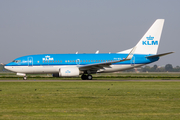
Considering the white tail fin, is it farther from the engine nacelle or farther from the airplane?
the engine nacelle

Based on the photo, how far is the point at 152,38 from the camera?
39.5 m

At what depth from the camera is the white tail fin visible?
39.1 m

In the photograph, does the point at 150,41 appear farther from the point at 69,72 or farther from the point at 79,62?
the point at 69,72

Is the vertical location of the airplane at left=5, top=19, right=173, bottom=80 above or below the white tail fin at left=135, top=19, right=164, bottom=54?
below

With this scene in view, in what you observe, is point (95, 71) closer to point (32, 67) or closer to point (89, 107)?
point (32, 67)

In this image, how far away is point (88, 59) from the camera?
122 feet

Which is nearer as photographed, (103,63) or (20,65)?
(103,63)

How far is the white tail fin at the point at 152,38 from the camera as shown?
3911 cm

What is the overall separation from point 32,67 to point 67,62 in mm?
4740

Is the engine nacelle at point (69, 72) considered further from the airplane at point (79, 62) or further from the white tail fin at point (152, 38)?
the white tail fin at point (152, 38)

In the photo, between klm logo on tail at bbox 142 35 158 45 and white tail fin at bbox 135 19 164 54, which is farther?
klm logo on tail at bbox 142 35 158 45

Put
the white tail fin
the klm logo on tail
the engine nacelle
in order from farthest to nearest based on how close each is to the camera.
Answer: the klm logo on tail → the white tail fin → the engine nacelle

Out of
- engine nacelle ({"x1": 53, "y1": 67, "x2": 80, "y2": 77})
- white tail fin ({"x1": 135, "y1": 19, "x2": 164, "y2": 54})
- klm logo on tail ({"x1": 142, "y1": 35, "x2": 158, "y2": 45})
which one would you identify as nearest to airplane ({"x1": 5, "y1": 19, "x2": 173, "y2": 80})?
white tail fin ({"x1": 135, "y1": 19, "x2": 164, "y2": 54})

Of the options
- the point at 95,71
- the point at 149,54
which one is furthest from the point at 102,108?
the point at 149,54
